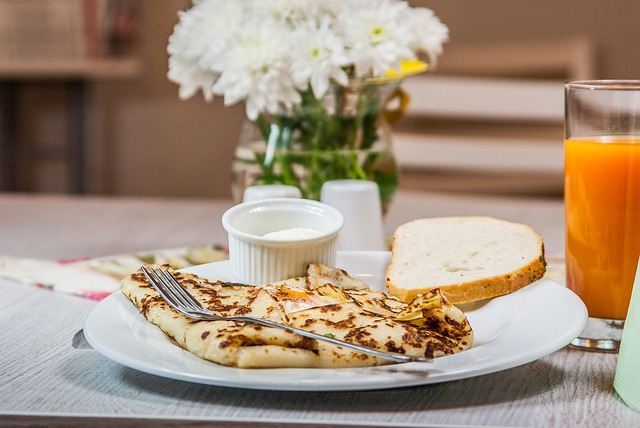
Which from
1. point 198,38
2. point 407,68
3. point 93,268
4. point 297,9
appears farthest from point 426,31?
point 93,268

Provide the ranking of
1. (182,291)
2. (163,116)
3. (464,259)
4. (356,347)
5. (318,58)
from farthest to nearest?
(163,116)
(318,58)
(464,259)
(182,291)
(356,347)

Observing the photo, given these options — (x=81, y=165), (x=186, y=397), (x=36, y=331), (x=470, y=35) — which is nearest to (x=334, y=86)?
(x=36, y=331)

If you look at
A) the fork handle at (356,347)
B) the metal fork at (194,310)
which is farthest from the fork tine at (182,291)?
the fork handle at (356,347)

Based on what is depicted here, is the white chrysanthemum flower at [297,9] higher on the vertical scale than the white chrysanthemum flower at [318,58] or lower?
higher

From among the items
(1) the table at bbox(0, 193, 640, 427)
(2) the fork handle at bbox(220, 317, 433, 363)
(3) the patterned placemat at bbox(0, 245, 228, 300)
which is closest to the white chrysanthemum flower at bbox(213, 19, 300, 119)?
(3) the patterned placemat at bbox(0, 245, 228, 300)

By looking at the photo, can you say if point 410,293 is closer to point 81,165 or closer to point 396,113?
point 396,113

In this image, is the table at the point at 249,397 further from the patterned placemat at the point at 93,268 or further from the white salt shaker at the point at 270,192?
the white salt shaker at the point at 270,192

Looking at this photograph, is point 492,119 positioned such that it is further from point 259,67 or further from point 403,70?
point 259,67
